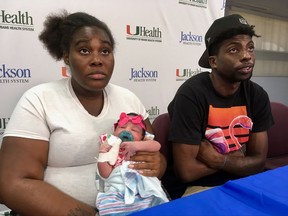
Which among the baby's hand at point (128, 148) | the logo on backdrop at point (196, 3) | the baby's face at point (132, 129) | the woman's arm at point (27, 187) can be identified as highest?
the logo on backdrop at point (196, 3)

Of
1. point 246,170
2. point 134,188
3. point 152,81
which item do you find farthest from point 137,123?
point 152,81

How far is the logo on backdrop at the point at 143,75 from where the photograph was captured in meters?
2.52

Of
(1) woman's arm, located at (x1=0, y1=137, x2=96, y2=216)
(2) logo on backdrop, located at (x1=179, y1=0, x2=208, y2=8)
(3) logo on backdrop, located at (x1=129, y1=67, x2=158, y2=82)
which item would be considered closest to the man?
(1) woman's arm, located at (x1=0, y1=137, x2=96, y2=216)

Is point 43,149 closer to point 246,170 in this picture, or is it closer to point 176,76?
point 246,170

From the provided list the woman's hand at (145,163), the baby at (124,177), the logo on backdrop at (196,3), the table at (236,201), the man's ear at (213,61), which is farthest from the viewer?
the logo on backdrop at (196,3)

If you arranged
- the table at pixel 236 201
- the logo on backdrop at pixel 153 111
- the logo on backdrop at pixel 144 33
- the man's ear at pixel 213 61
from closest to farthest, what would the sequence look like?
1. the table at pixel 236 201
2. the man's ear at pixel 213 61
3. the logo on backdrop at pixel 144 33
4. the logo on backdrop at pixel 153 111

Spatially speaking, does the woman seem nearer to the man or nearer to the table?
the man

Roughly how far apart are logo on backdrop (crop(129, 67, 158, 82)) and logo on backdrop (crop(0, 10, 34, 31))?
0.93 m

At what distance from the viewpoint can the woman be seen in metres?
1.13

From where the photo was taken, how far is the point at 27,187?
1.12m

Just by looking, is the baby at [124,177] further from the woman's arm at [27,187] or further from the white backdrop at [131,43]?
the white backdrop at [131,43]

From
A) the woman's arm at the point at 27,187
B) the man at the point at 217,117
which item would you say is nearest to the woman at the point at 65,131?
the woman's arm at the point at 27,187

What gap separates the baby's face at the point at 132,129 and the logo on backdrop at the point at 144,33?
1363 millimetres

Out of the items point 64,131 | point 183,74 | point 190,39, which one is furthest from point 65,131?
point 190,39
